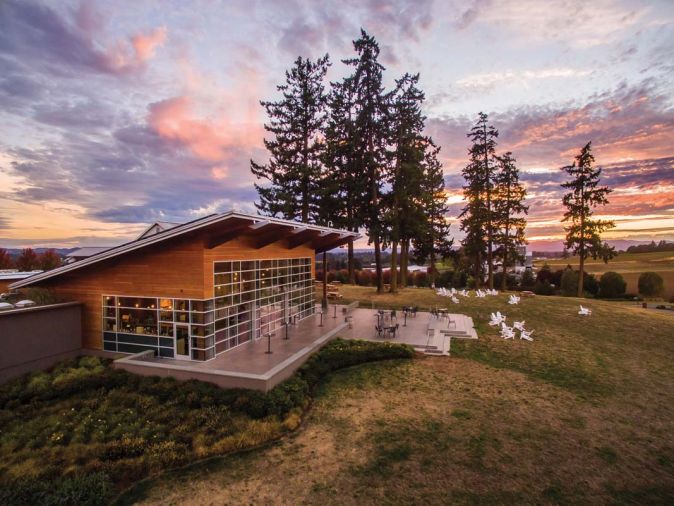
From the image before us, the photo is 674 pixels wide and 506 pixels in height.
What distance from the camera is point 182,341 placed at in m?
13.5

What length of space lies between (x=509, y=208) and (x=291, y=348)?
29.9m

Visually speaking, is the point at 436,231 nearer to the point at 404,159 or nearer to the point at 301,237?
the point at 404,159

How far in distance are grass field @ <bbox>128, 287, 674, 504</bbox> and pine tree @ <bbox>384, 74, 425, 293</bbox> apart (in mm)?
14980

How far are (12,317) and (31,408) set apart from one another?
367 cm

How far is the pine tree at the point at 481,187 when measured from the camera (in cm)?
3412

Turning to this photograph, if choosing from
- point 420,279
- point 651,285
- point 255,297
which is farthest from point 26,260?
point 651,285

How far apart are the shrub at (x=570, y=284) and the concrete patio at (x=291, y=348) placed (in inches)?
967

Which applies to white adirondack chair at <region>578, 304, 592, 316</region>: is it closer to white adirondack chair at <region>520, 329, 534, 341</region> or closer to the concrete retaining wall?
white adirondack chair at <region>520, 329, 534, 341</region>

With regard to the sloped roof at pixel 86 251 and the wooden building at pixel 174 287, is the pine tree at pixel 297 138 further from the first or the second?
the wooden building at pixel 174 287

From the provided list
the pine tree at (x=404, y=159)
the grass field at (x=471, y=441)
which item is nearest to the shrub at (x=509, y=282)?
the pine tree at (x=404, y=159)

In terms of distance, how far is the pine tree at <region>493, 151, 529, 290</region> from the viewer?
115 ft

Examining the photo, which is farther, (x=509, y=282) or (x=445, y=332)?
(x=509, y=282)

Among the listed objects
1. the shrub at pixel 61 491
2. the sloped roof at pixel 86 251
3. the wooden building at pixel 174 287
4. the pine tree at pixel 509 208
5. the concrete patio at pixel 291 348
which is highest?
the pine tree at pixel 509 208

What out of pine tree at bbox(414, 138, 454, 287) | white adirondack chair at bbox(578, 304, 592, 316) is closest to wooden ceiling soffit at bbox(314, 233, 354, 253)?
pine tree at bbox(414, 138, 454, 287)
